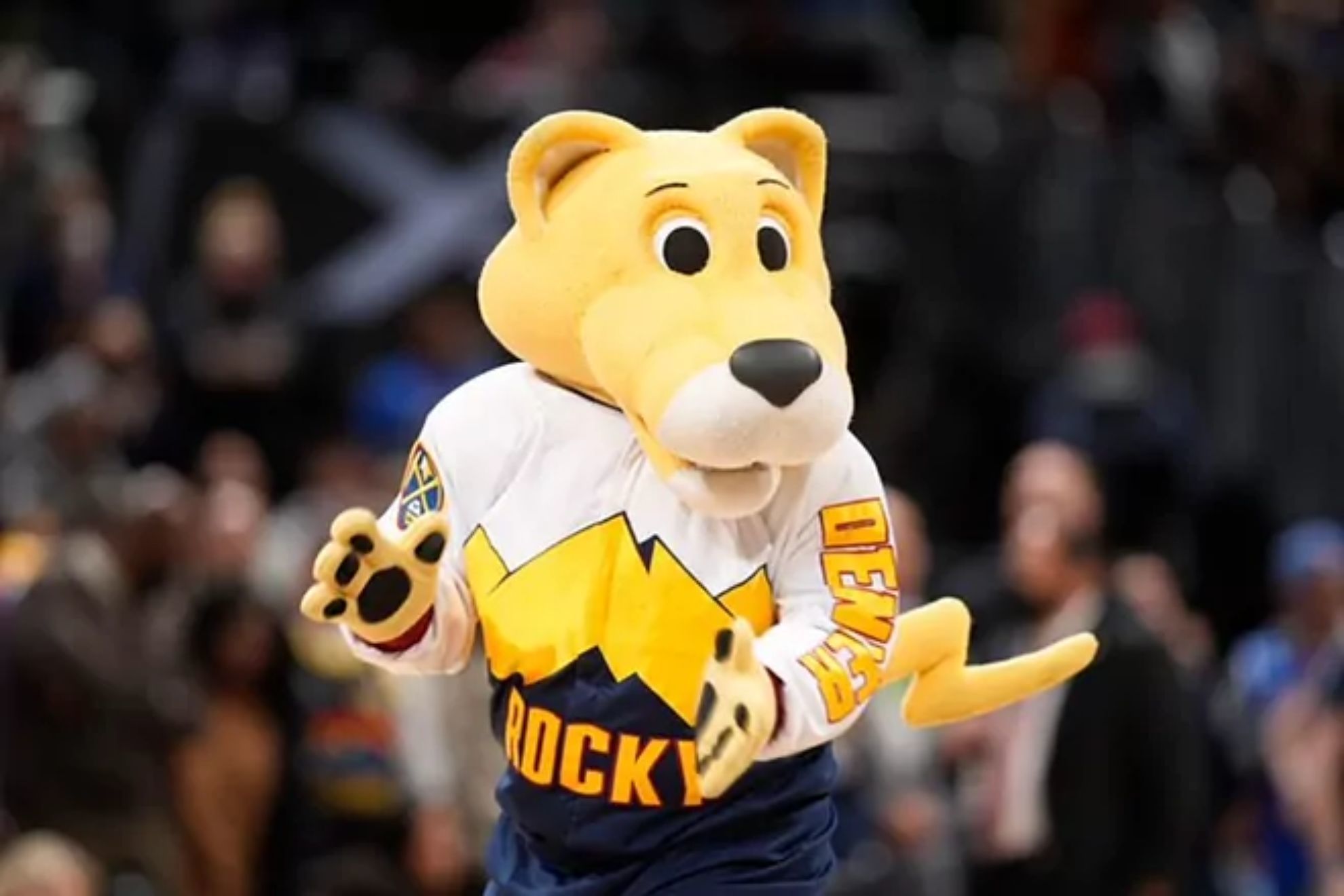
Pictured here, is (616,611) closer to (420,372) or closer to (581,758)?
(581,758)

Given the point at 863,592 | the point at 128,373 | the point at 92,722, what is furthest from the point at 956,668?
the point at 128,373

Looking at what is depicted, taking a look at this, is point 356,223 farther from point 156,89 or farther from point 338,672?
point 338,672

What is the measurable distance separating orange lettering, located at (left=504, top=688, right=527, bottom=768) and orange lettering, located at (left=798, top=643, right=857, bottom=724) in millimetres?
424

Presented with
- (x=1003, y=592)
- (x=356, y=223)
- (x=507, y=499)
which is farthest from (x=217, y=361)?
(x=507, y=499)

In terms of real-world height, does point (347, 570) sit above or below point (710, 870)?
above

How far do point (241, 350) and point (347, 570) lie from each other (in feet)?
20.6

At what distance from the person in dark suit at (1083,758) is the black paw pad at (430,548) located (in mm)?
3503

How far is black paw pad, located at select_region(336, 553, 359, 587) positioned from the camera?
13.5 ft

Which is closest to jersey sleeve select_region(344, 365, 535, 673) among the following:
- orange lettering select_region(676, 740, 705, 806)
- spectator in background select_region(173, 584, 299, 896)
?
orange lettering select_region(676, 740, 705, 806)

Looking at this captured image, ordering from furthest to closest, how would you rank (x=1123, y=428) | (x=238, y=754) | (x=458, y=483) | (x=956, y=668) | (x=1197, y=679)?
(x=1123, y=428), (x=1197, y=679), (x=238, y=754), (x=956, y=668), (x=458, y=483)

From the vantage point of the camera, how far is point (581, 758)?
424 centimetres

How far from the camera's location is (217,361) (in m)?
10.3

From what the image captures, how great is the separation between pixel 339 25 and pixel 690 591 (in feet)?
30.9

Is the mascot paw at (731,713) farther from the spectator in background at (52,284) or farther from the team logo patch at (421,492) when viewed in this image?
the spectator in background at (52,284)
